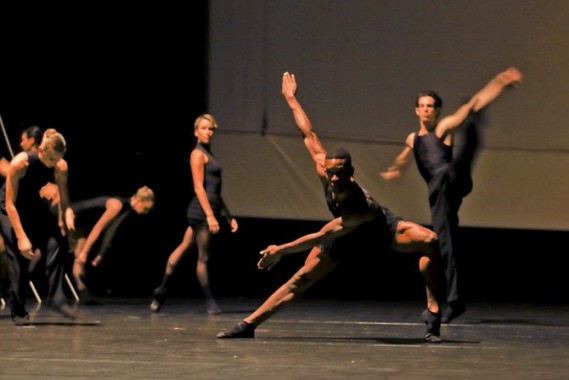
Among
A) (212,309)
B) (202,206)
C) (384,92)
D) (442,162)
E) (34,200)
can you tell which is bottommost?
(212,309)

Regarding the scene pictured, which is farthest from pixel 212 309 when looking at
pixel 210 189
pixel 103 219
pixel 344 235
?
pixel 344 235

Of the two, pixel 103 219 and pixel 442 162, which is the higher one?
pixel 442 162

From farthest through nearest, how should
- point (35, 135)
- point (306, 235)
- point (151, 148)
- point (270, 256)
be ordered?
point (151, 148), point (306, 235), point (35, 135), point (270, 256)

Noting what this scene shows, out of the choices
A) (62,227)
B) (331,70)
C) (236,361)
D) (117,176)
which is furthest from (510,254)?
(236,361)

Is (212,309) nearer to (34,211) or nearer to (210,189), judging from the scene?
(210,189)

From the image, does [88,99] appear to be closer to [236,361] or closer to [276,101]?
[276,101]

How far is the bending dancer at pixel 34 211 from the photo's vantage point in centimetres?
775

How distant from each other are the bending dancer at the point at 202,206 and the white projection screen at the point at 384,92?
30.7 inches

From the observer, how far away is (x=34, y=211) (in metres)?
8.04

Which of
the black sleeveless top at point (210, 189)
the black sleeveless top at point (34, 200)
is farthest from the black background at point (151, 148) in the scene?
the black sleeveless top at point (34, 200)

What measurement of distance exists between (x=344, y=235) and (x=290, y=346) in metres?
0.60

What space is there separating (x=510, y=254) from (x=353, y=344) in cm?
481

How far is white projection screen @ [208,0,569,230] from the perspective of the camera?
32.1 ft

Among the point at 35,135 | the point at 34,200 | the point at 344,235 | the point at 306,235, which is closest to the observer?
Result: the point at 344,235
